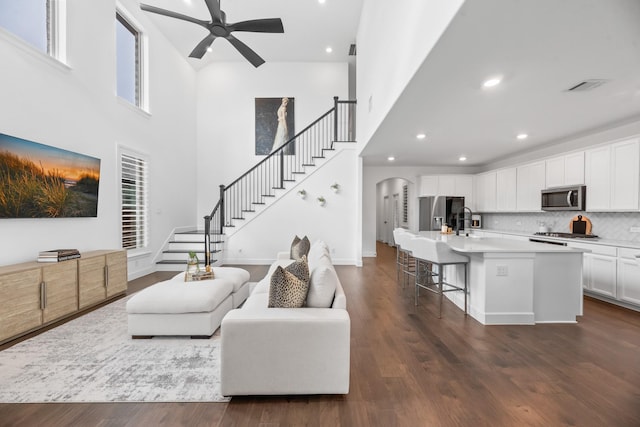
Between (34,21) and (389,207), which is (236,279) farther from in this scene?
(389,207)

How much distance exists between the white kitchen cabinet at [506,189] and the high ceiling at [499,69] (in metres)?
0.45

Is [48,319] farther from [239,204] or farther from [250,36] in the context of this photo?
[250,36]

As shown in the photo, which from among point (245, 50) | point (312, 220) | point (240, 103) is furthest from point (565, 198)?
point (240, 103)

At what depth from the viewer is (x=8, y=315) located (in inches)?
120

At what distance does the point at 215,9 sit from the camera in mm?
4047

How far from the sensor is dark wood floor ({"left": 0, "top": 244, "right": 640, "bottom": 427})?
198 cm

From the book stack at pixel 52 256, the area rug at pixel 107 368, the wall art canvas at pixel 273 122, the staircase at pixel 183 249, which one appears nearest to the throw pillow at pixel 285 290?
the area rug at pixel 107 368

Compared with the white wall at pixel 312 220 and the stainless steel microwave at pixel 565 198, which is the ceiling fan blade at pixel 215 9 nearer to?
the white wall at pixel 312 220

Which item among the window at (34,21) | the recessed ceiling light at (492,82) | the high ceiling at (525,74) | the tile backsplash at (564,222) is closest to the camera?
the high ceiling at (525,74)

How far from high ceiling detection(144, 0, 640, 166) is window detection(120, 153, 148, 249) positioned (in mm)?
3278

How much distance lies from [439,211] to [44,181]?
815 cm

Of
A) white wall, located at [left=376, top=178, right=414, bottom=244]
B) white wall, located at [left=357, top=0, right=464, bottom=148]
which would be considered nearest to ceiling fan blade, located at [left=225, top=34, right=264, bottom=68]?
white wall, located at [left=357, top=0, right=464, bottom=148]

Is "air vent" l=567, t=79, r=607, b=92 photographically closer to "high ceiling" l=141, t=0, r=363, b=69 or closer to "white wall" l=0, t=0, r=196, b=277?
"high ceiling" l=141, t=0, r=363, b=69

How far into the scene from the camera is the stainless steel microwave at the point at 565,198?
5.13 m
